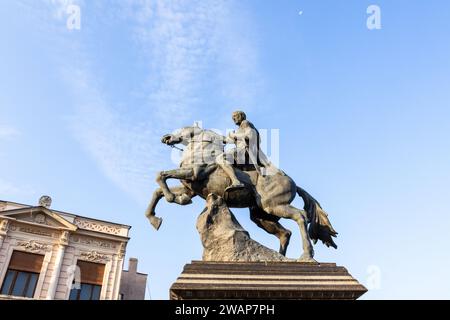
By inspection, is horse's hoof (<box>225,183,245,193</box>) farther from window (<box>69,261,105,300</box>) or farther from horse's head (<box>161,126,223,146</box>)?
window (<box>69,261,105,300</box>)

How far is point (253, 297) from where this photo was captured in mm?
5145

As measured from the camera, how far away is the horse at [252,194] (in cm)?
657

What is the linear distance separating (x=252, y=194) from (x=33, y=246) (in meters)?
15.1

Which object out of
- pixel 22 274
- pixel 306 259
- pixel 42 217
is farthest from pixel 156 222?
pixel 42 217

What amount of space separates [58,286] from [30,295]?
1.15m

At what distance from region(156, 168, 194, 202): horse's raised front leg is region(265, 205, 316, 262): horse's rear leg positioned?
1.43 meters

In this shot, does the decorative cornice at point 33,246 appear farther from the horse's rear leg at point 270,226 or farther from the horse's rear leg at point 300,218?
the horse's rear leg at point 300,218

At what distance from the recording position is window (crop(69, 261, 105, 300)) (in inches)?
716

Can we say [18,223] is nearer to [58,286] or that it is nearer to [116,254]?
[58,286]

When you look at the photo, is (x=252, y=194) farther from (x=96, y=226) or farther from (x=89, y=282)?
(x=96, y=226)

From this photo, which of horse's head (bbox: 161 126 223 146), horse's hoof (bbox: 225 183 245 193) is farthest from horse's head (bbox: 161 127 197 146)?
horse's hoof (bbox: 225 183 245 193)

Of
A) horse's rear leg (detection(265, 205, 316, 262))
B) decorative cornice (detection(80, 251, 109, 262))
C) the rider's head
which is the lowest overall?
horse's rear leg (detection(265, 205, 316, 262))

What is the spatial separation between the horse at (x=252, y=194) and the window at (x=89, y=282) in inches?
526
